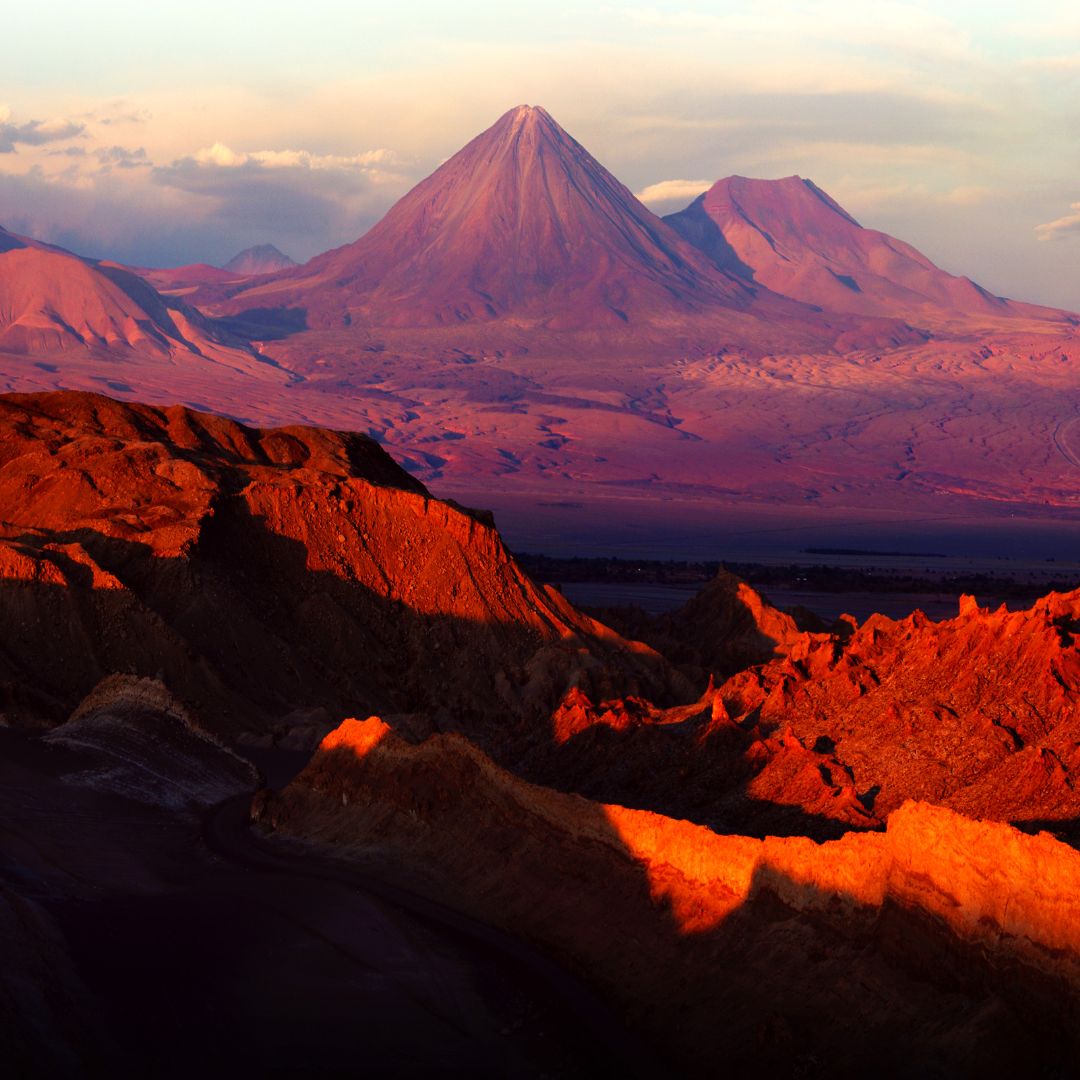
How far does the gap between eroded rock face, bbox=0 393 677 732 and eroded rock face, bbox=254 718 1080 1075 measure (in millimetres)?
17680

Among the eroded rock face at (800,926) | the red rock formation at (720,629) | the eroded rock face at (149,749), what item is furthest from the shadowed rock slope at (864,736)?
the red rock formation at (720,629)

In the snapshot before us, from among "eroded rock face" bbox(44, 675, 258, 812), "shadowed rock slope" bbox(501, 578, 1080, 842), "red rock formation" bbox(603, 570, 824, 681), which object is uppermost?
"shadowed rock slope" bbox(501, 578, 1080, 842)

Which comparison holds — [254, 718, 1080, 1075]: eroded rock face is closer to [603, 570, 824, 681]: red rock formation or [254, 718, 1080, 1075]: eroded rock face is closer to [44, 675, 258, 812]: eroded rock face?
[44, 675, 258, 812]: eroded rock face

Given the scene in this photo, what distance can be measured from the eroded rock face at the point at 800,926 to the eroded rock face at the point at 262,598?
1768cm

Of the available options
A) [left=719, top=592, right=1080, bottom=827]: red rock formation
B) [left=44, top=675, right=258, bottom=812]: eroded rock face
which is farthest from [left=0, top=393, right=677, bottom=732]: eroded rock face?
[left=719, top=592, right=1080, bottom=827]: red rock formation

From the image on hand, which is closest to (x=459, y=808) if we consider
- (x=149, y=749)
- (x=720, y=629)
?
(x=149, y=749)

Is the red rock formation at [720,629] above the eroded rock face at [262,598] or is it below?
below

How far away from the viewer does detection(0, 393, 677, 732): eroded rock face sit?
1720 inches

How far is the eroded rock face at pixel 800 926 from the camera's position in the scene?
1875 cm

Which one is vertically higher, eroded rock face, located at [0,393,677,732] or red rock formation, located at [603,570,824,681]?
eroded rock face, located at [0,393,677,732]

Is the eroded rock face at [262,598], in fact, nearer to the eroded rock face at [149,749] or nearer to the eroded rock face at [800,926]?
the eroded rock face at [149,749]

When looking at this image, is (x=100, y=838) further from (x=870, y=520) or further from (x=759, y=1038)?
(x=870, y=520)

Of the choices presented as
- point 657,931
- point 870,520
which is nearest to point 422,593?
point 657,931

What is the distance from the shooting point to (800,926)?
21141 millimetres
